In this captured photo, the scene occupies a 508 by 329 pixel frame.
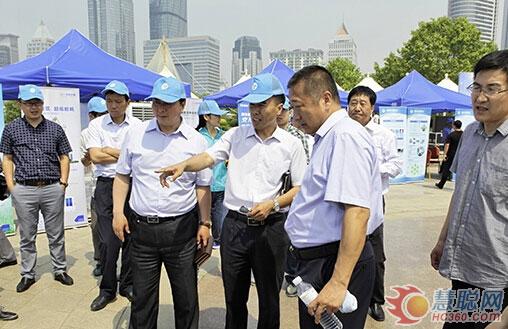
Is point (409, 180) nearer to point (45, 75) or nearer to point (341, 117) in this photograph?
point (45, 75)

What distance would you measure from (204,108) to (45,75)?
2.73 meters

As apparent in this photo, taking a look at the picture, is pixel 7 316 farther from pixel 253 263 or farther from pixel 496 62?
pixel 496 62

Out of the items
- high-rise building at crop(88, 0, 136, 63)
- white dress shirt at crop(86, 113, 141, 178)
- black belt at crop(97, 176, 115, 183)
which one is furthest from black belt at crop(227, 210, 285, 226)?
high-rise building at crop(88, 0, 136, 63)

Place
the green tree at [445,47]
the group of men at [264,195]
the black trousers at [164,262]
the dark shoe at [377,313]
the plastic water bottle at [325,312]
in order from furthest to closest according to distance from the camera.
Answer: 1. the green tree at [445,47]
2. the dark shoe at [377,313]
3. the black trousers at [164,262]
4. the group of men at [264,195]
5. the plastic water bottle at [325,312]

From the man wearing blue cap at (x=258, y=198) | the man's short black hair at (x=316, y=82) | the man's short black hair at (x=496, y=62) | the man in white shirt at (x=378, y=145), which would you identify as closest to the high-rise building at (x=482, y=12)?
the man in white shirt at (x=378, y=145)

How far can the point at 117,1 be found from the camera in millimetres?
102938

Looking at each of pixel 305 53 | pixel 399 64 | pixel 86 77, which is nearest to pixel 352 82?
pixel 399 64

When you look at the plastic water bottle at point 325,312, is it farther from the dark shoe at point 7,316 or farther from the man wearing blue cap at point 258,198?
the dark shoe at point 7,316

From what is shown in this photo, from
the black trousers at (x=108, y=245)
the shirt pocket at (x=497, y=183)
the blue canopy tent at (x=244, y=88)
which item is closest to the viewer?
the shirt pocket at (x=497, y=183)

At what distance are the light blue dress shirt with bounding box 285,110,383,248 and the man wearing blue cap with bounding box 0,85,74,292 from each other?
9.68ft

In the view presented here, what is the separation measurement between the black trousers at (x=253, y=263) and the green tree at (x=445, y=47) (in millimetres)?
26018

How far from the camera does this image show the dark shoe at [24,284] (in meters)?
3.69

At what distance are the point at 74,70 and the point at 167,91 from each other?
13.8 ft

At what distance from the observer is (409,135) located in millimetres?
10812
